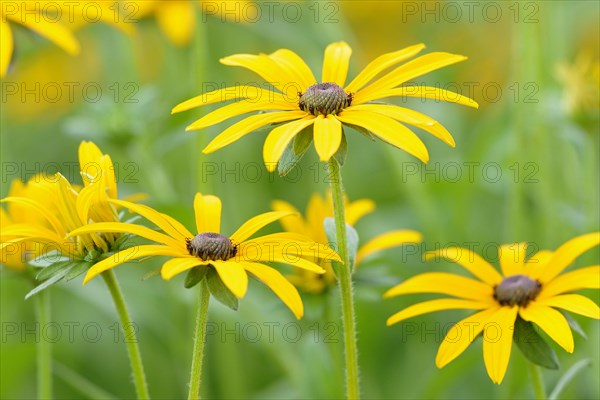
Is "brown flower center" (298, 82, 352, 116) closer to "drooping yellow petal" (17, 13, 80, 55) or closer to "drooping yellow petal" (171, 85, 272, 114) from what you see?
"drooping yellow petal" (171, 85, 272, 114)

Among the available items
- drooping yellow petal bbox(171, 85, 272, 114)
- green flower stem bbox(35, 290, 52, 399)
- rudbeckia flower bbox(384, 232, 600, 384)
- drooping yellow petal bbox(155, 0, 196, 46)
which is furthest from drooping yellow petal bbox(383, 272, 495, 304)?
drooping yellow petal bbox(155, 0, 196, 46)

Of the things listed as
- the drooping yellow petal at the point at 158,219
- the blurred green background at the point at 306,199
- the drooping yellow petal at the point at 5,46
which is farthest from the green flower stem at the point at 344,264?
the drooping yellow petal at the point at 5,46

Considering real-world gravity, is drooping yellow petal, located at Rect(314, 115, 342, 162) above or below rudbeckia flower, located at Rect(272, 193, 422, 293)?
above

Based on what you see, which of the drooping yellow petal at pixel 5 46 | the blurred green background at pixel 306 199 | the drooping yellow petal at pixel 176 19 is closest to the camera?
the drooping yellow petal at pixel 5 46

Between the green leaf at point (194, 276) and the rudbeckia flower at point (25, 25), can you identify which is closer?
the green leaf at point (194, 276)

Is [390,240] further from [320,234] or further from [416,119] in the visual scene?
[416,119]

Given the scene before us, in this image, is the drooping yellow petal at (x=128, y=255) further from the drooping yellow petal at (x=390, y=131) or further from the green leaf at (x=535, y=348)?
the green leaf at (x=535, y=348)

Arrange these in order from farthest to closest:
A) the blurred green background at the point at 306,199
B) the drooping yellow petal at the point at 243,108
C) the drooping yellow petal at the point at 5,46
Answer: the blurred green background at the point at 306,199
the drooping yellow petal at the point at 5,46
the drooping yellow petal at the point at 243,108

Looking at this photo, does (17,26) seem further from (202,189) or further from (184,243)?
(184,243)
